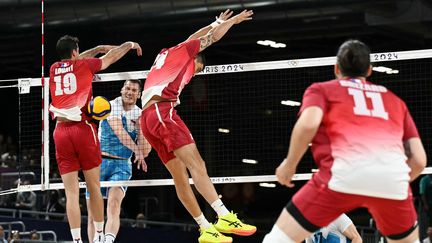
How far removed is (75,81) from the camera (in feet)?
40.0

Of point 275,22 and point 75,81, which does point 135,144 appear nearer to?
point 75,81

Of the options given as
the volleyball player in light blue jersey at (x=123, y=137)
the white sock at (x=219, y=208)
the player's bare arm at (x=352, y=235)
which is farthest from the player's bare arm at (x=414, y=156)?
the volleyball player in light blue jersey at (x=123, y=137)

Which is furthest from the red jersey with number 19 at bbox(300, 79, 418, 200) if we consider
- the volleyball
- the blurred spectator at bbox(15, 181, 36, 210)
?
the blurred spectator at bbox(15, 181, 36, 210)

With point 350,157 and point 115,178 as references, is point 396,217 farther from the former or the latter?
point 115,178

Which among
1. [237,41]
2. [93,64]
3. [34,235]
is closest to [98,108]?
[93,64]

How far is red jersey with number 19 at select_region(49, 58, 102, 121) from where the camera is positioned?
1216cm

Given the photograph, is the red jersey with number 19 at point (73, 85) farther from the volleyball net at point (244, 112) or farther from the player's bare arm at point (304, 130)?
the volleyball net at point (244, 112)

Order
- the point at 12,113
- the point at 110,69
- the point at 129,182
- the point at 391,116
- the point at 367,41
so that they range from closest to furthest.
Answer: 1. the point at 391,116
2. the point at 129,182
3. the point at 367,41
4. the point at 110,69
5. the point at 12,113

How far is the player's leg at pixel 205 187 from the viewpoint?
11.1m

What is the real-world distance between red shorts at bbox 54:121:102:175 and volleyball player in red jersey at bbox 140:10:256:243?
0.87 m

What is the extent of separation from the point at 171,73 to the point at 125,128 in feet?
8.45

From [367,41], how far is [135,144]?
12.8 metres

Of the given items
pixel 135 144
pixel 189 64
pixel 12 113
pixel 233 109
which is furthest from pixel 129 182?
pixel 12 113

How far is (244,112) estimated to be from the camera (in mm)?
27828
